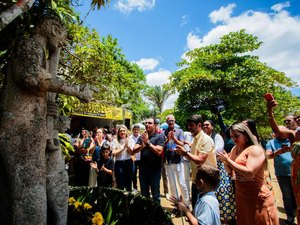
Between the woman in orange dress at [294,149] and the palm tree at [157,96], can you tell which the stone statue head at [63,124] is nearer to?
the woman in orange dress at [294,149]

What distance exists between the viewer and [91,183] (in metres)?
6.00

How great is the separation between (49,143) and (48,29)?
1.26 m

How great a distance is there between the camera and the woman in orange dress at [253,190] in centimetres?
242

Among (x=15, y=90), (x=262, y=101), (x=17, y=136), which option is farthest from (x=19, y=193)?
(x=262, y=101)

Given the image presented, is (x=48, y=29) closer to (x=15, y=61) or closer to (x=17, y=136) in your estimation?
(x=15, y=61)

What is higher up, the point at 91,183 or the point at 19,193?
the point at 19,193

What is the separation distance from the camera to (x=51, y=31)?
2426 millimetres

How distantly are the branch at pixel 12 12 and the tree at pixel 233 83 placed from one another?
39.9 feet

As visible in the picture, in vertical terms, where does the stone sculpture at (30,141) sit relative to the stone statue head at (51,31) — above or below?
below

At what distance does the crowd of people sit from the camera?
2.12 metres

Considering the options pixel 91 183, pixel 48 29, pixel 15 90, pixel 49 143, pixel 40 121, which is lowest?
pixel 91 183

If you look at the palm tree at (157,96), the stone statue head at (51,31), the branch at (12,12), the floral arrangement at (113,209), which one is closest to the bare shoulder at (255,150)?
the floral arrangement at (113,209)

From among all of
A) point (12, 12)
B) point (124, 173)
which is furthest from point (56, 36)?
point (124, 173)

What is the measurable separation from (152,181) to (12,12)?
3470mm
